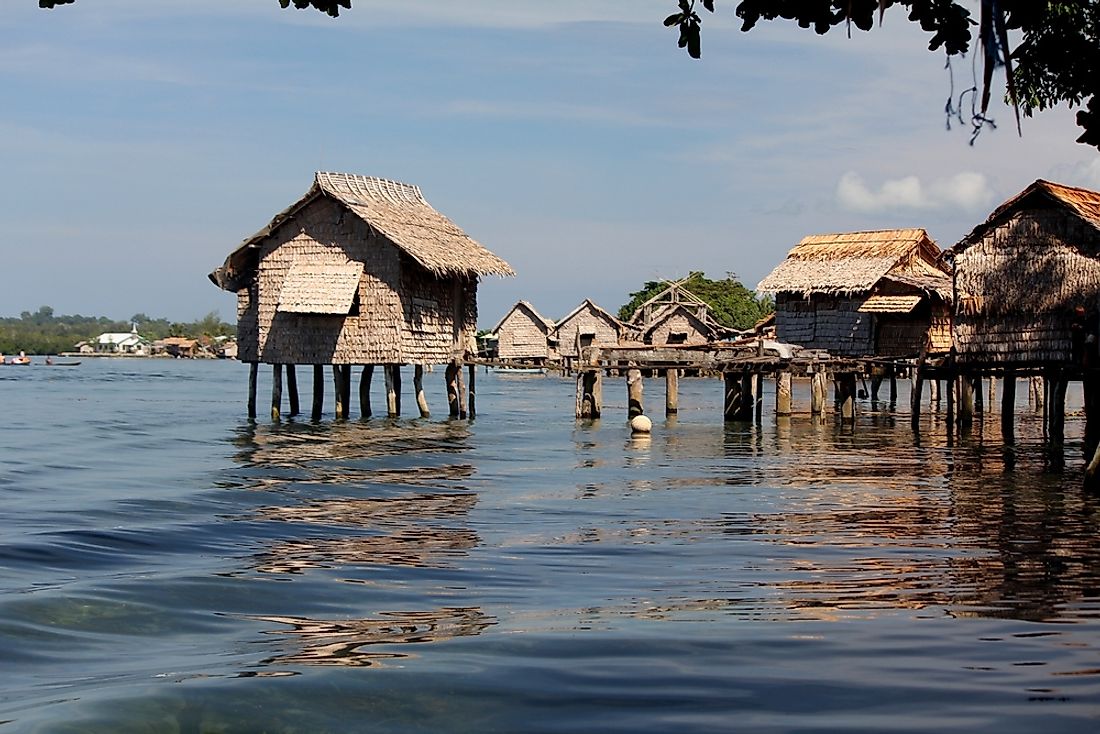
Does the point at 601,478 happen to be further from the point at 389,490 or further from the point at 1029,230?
Result: the point at 1029,230

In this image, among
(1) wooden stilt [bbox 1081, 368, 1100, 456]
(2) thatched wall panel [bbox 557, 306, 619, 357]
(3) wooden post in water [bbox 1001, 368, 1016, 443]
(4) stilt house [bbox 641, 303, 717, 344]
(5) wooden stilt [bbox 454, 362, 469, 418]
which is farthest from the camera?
(2) thatched wall panel [bbox 557, 306, 619, 357]

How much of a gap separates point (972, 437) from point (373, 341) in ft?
45.2

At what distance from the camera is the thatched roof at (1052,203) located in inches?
961

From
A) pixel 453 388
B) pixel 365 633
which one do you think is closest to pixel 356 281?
pixel 453 388

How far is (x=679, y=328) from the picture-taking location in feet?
225

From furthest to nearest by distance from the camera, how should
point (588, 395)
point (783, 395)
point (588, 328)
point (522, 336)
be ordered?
point (522, 336), point (588, 328), point (783, 395), point (588, 395)

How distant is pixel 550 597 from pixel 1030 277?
18.4 metres

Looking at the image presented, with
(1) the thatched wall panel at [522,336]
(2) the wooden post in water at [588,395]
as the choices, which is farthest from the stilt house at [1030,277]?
(1) the thatched wall panel at [522,336]

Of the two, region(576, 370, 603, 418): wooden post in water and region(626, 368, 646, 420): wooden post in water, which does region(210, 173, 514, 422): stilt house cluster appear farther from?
region(626, 368, 646, 420): wooden post in water

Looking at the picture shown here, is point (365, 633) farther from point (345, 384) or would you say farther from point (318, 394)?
point (318, 394)

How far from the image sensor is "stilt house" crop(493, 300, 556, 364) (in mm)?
71000

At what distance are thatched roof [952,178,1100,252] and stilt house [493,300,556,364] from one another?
149 ft

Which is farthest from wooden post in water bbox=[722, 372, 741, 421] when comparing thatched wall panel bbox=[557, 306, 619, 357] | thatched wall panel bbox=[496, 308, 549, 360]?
thatched wall panel bbox=[496, 308, 549, 360]

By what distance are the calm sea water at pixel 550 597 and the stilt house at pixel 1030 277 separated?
348cm
